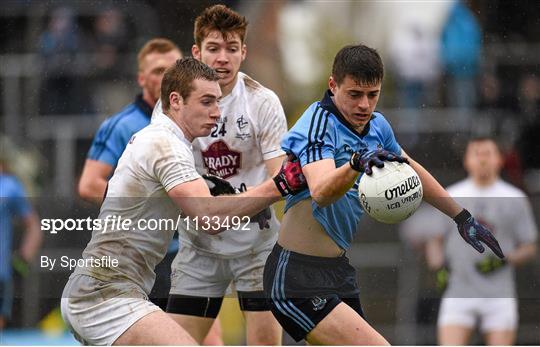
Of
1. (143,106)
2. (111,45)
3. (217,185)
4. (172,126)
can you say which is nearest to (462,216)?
(217,185)

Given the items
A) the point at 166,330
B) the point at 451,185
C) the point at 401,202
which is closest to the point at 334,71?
the point at 401,202

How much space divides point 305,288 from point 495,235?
235 cm

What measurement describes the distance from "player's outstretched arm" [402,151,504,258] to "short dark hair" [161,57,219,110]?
100 centimetres

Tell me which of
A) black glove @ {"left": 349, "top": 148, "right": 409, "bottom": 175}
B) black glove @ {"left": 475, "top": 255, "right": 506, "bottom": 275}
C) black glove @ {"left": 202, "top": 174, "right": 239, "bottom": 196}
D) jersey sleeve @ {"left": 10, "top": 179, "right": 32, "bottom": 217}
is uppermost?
black glove @ {"left": 349, "top": 148, "right": 409, "bottom": 175}

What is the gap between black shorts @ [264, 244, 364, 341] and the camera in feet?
18.2

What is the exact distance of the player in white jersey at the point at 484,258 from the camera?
7.50m

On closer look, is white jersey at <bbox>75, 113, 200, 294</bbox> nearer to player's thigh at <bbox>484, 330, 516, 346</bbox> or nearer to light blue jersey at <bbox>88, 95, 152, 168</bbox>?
light blue jersey at <bbox>88, 95, 152, 168</bbox>

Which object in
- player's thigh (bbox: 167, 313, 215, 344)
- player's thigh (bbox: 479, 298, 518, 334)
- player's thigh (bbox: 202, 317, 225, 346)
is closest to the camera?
player's thigh (bbox: 167, 313, 215, 344)

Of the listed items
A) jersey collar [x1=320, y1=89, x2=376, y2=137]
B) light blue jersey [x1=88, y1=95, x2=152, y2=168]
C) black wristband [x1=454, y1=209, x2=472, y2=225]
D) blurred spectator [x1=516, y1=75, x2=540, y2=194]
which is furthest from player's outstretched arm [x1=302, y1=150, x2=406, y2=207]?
blurred spectator [x1=516, y1=75, x2=540, y2=194]

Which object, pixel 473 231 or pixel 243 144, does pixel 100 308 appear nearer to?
pixel 243 144

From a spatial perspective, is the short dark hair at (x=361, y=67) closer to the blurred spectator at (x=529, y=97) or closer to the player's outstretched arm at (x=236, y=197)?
the player's outstretched arm at (x=236, y=197)

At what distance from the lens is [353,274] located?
577 cm

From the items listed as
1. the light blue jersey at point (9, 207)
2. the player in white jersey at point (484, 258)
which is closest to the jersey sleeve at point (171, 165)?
the player in white jersey at point (484, 258)

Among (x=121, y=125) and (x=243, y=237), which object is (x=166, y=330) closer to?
(x=243, y=237)
